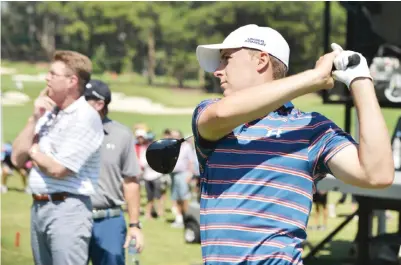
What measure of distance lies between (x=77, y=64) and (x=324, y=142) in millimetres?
2276

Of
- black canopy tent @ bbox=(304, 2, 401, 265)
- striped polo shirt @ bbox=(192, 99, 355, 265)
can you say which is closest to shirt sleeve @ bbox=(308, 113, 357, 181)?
striped polo shirt @ bbox=(192, 99, 355, 265)

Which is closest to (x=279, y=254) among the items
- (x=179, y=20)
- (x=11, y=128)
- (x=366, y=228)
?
(x=366, y=228)

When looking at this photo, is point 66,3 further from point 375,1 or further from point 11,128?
point 375,1

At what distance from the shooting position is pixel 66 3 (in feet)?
147

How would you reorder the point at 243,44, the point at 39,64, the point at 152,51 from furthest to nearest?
the point at 152,51 → the point at 39,64 → the point at 243,44

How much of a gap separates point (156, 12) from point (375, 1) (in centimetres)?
3511

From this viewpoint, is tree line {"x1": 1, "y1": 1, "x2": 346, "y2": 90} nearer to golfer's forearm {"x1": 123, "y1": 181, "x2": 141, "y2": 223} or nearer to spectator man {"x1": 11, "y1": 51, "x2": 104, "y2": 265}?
golfer's forearm {"x1": 123, "y1": 181, "x2": 141, "y2": 223}

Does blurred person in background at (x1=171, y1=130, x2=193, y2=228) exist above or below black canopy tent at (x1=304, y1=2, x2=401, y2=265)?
below

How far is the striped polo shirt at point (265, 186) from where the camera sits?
8.22 ft

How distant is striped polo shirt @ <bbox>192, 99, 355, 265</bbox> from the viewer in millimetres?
2506

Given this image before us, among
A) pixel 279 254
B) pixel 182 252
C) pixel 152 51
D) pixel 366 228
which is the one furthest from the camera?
pixel 152 51

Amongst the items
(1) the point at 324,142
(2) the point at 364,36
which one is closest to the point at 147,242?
(2) the point at 364,36

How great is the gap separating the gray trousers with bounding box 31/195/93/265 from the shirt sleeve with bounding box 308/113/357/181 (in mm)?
1991

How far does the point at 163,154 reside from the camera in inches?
114
